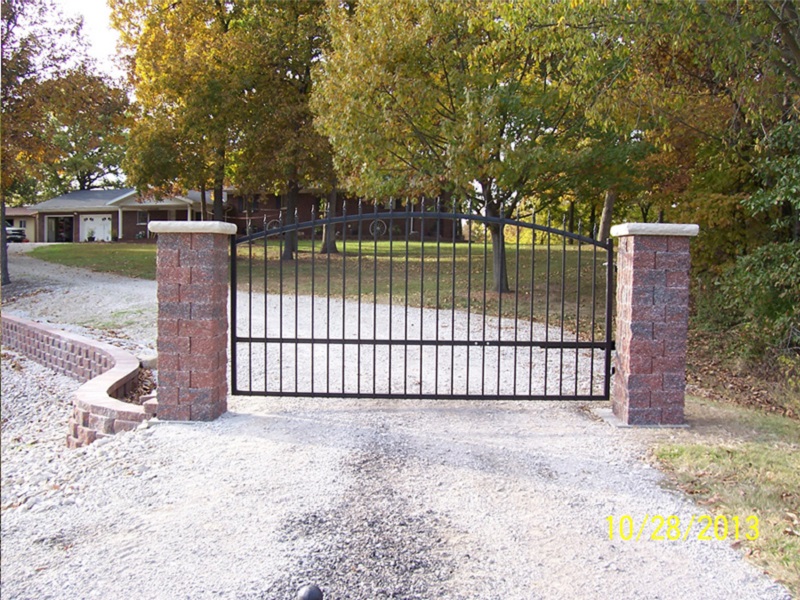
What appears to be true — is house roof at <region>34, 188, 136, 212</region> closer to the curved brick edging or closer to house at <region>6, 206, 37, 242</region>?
house at <region>6, 206, 37, 242</region>

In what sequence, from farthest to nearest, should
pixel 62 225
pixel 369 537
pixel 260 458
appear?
pixel 62 225, pixel 260 458, pixel 369 537

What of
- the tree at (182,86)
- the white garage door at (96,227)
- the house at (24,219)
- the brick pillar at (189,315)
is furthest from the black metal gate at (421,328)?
Answer: the house at (24,219)

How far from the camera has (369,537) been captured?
11.7 ft

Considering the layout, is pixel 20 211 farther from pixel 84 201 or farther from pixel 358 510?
pixel 358 510

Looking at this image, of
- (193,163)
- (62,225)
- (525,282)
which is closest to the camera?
(525,282)

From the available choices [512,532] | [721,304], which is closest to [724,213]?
[721,304]

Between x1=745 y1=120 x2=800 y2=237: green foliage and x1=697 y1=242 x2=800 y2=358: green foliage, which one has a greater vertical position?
x1=745 y1=120 x2=800 y2=237: green foliage

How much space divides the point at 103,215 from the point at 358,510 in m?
41.7

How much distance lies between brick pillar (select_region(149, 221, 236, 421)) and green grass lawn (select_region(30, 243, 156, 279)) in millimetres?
13997

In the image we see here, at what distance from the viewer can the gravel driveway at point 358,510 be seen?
10.3ft

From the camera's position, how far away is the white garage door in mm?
41094

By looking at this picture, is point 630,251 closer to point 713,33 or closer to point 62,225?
point 713,33

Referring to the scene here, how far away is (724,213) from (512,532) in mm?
8710

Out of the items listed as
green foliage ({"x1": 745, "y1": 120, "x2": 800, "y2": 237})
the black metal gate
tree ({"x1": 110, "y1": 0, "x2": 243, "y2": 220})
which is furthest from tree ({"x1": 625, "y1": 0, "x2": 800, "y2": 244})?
tree ({"x1": 110, "y1": 0, "x2": 243, "y2": 220})
